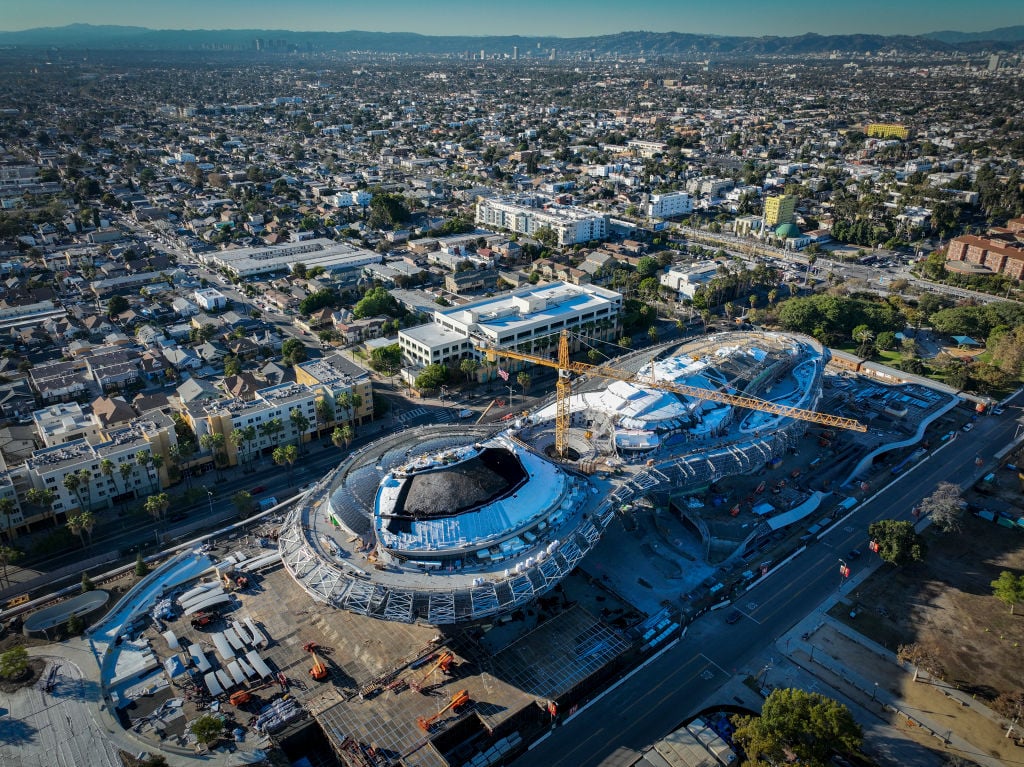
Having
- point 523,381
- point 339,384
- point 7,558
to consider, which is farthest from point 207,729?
point 523,381

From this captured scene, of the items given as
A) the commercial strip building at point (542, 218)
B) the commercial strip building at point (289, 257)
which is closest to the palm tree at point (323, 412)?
the commercial strip building at point (289, 257)

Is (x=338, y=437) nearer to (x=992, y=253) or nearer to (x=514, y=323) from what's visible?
(x=514, y=323)

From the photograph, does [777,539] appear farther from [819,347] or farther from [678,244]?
[678,244]

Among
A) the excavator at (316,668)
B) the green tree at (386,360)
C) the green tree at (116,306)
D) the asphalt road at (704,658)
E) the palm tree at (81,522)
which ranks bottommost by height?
the asphalt road at (704,658)

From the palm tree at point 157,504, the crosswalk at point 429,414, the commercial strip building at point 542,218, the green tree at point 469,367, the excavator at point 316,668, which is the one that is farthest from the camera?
the commercial strip building at point 542,218

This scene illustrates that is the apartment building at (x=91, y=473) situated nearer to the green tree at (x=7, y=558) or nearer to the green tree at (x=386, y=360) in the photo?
the green tree at (x=7, y=558)

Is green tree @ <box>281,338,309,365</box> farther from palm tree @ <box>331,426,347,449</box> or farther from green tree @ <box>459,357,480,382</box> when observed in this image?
green tree @ <box>459,357,480,382</box>

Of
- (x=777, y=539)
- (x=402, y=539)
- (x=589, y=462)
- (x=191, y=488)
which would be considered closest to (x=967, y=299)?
(x=777, y=539)
